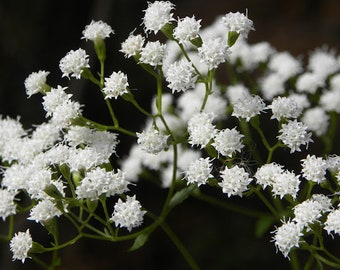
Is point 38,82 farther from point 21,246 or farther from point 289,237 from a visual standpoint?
point 289,237

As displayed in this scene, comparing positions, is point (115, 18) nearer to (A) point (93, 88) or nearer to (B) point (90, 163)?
(A) point (93, 88)

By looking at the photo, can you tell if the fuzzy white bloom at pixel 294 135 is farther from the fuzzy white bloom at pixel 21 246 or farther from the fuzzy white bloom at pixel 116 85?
the fuzzy white bloom at pixel 21 246

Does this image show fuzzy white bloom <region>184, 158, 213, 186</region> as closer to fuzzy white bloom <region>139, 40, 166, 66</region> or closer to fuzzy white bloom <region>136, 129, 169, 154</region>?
fuzzy white bloom <region>136, 129, 169, 154</region>

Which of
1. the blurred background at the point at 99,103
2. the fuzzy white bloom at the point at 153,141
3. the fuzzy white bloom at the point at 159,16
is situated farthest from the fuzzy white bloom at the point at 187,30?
the blurred background at the point at 99,103

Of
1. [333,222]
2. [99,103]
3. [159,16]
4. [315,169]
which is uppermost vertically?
[99,103]

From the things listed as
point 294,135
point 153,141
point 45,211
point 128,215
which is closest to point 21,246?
point 45,211
